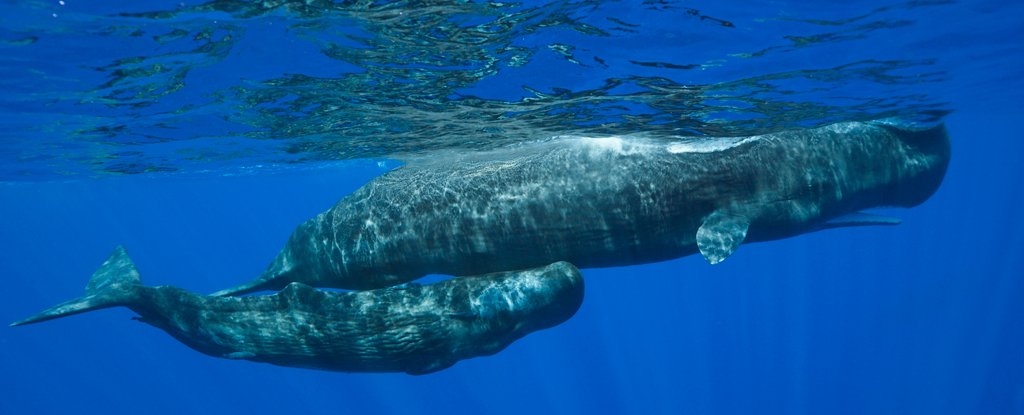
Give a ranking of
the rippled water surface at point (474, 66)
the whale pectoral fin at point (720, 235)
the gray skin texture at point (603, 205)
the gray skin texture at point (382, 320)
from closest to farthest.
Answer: the gray skin texture at point (382, 320) < the whale pectoral fin at point (720, 235) < the gray skin texture at point (603, 205) < the rippled water surface at point (474, 66)

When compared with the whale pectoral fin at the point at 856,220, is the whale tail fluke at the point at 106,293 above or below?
below

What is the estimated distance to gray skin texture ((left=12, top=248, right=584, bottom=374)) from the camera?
19.9ft

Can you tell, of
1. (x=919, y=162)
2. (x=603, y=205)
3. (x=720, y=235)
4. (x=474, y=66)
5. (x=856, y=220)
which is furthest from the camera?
(x=474, y=66)

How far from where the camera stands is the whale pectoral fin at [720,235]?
676cm

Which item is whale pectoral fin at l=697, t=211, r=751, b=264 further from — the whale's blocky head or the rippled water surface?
the rippled water surface

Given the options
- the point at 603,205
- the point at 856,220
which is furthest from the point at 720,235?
the point at 856,220

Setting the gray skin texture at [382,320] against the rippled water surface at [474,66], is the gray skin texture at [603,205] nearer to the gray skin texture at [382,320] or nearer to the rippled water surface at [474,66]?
the gray skin texture at [382,320]

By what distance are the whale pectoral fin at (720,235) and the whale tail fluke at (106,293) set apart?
7075mm

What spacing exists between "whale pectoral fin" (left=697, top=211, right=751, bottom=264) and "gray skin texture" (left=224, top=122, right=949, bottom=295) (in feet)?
0.06

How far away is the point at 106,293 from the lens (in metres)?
7.16

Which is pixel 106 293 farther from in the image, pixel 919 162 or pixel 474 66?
pixel 919 162

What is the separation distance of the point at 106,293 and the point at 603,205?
643 cm

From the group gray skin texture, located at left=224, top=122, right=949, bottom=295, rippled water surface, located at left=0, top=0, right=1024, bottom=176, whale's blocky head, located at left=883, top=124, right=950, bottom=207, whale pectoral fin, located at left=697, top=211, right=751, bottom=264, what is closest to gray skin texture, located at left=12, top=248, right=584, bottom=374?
gray skin texture, located at left=224, top=122, right=949, bottom=295

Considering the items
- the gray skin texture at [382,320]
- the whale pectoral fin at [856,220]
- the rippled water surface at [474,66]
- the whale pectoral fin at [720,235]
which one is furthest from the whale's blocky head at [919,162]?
the gray skin texture at [382,320]
